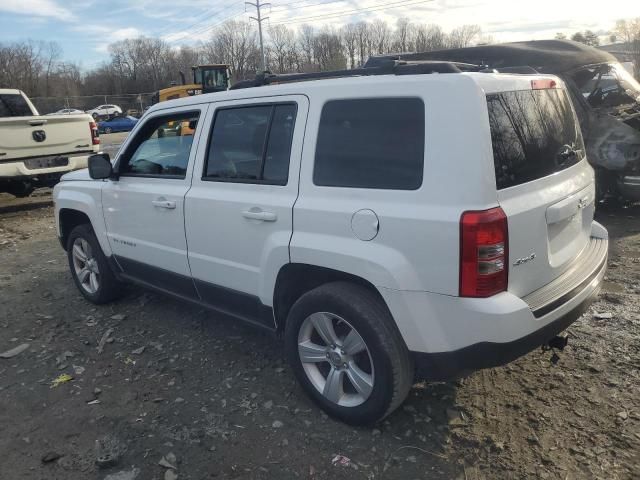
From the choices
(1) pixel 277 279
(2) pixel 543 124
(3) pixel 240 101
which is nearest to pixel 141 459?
(1) pixel 277 279

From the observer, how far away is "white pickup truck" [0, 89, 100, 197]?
855cm

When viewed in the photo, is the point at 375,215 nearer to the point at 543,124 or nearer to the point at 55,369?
the point at 543,124

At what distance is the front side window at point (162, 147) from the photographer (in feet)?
12.7

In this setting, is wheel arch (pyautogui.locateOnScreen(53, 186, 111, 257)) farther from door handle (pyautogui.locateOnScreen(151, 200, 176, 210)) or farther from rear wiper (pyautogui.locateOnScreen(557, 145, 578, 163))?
rear wiper (pyautogui.locateOnScreen(557, 145, 578, 163))

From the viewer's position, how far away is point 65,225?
5.30m

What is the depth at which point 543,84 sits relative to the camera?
117 inches

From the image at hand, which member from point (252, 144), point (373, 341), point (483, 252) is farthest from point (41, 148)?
point (483, 252)

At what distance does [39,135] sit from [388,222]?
8.17 metres

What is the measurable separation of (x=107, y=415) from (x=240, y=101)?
2132 millimetres

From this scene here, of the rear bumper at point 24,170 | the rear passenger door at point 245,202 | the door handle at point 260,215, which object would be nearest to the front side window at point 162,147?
the rear passenger door at point 245,202

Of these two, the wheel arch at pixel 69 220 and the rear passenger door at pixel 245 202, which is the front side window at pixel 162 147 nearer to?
the rear passenger door at pixel 245 202

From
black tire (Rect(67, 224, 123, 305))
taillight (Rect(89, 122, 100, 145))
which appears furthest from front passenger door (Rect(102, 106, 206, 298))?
taillight (Rect(89, 122, 100, 145))

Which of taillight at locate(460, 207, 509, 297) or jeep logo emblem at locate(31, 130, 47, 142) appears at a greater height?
jeep logo emblem at locate(31, 130, 47, 142)

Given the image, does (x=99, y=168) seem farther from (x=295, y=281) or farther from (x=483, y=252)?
(x=483, y=252)
